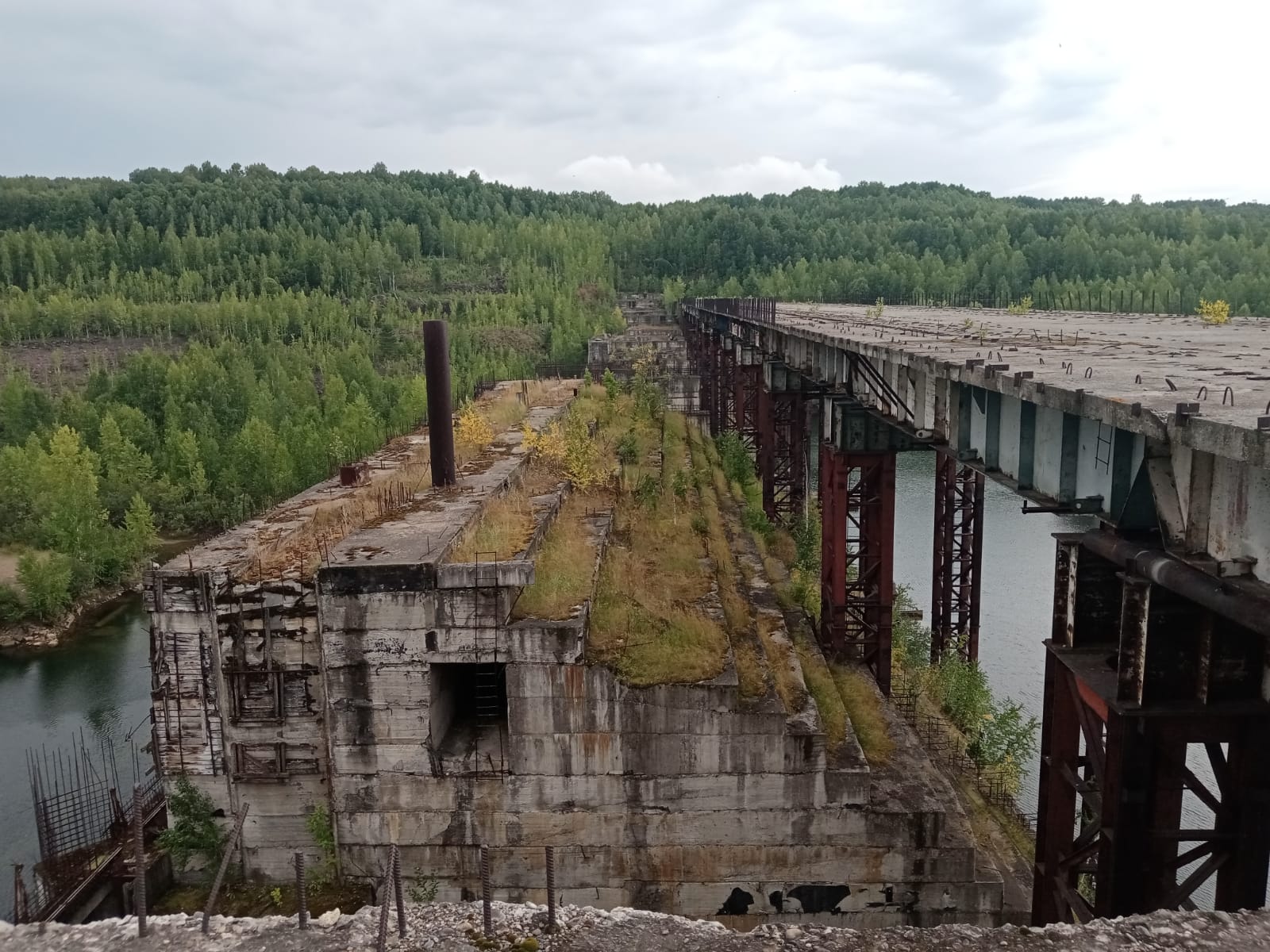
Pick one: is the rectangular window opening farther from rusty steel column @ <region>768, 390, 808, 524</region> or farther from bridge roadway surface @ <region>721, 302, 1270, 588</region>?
rusty steel column @ <region>768, 390, 808, 524</region>

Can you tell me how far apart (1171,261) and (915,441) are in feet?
343

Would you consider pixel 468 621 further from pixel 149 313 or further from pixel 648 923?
pixel 149 313

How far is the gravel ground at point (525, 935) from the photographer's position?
7.22 metres

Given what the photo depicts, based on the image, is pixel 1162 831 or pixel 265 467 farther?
pixel 265 467

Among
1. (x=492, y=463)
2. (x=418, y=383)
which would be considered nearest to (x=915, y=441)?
(x=492, y=463)

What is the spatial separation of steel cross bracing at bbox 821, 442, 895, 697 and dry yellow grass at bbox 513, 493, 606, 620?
4927mm

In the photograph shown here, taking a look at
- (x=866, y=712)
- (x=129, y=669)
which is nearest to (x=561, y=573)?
(x=866, y=712)

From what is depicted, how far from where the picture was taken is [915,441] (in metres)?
14.9

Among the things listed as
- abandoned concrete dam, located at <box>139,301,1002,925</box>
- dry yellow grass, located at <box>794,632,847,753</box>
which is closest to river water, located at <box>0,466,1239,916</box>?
dry yellow grass, located at <box>794,632,847,753</box>

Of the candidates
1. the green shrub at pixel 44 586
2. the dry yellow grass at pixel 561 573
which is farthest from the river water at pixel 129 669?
the dry yellow grass at pixel 561 573

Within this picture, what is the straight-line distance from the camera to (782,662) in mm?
15688

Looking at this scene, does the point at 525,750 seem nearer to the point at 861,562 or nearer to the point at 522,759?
the point at 522,759

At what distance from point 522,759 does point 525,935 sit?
209 inches

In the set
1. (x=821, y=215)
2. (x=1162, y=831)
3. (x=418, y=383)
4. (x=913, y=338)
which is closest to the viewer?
(x=1162, y=831)
